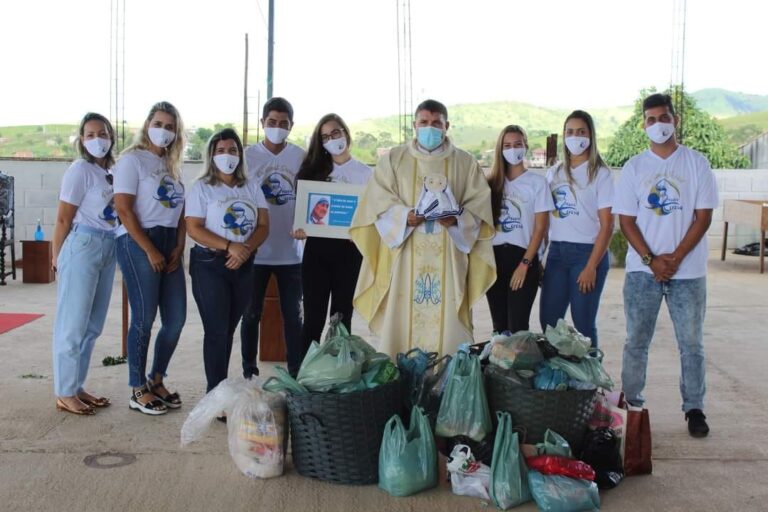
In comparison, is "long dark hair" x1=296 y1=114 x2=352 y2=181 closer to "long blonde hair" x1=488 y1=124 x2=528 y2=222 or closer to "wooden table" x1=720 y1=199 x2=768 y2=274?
"long blonde hair" x1=488 y1=124 x2=528 y2=222

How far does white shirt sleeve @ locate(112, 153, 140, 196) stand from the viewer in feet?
13.5

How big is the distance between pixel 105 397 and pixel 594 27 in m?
20.7

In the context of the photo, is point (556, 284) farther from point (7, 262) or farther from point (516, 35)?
point (516, 35)

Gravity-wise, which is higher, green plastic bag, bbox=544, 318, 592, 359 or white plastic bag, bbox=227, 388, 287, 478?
green plastic bag, bbox=544, 318, 592, 359

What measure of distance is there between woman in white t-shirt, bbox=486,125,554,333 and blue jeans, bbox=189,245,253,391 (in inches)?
52.4

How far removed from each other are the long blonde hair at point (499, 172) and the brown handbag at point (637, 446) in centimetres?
137

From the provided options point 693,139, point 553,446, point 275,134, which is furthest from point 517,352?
point 693,139

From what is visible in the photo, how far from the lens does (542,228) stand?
14.3ft

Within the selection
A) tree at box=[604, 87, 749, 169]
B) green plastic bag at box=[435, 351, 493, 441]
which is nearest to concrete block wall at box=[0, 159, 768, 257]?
green plastic bag at box=[435, 351, 493, 441]

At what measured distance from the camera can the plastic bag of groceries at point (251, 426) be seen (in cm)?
346

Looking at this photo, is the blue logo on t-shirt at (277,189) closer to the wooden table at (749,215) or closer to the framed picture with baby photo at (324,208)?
the framed picture with baby photo at (324,208)

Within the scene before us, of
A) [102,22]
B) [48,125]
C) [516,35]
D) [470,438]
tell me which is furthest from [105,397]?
[516,35]

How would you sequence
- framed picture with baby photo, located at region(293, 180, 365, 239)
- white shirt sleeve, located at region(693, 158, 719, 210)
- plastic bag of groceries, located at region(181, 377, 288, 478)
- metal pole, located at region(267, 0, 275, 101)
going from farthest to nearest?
metal pole, located at region(267, 0, 275, 101) → framed picture with baby photo, located at region(293, 180, 365, 239) → white shirt sleeve, located at region(693, 158, 719, 210) → plastic bag of groceries, located at region(181, 377, 288, 478)

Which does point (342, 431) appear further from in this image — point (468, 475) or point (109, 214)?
point (109, 214)
